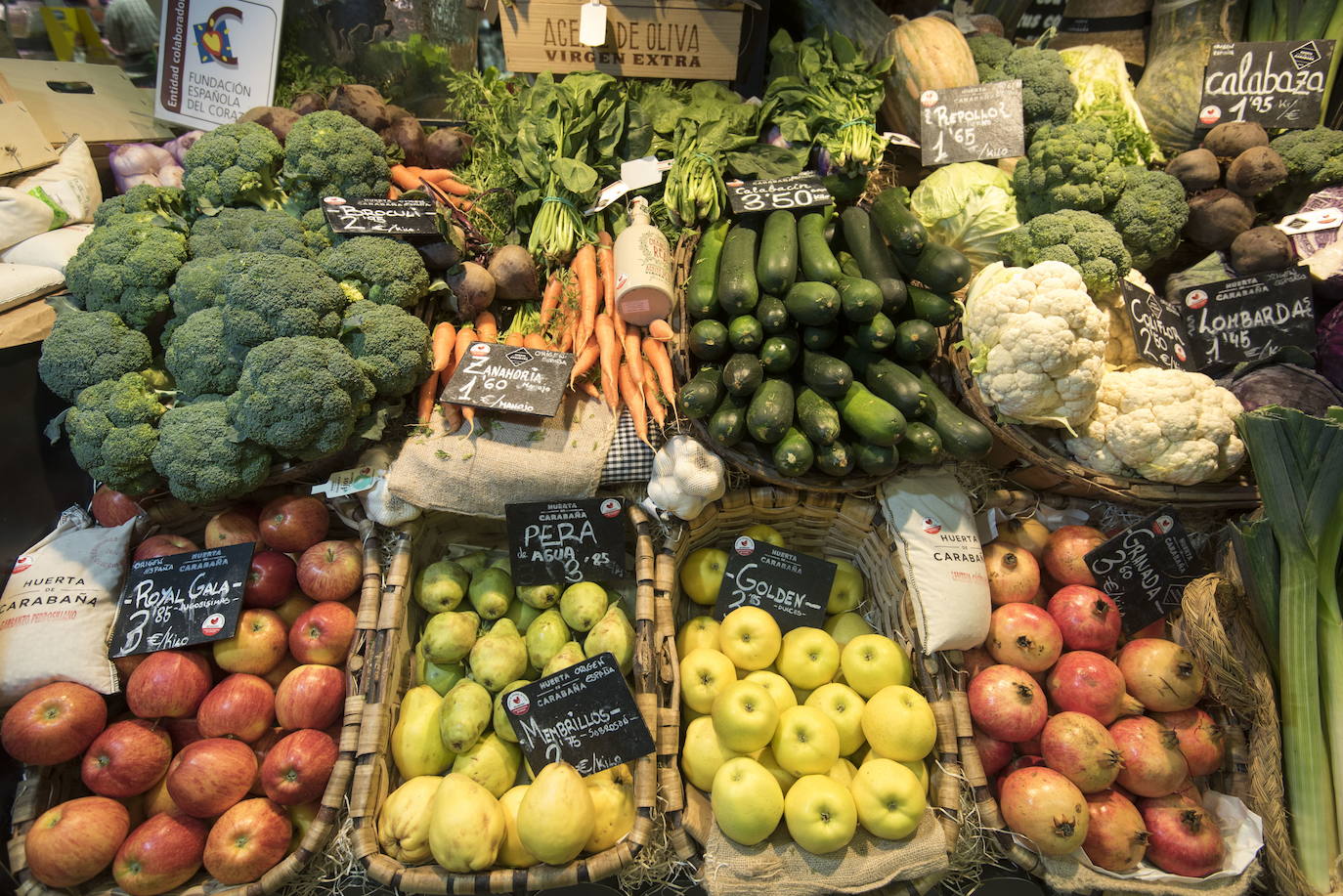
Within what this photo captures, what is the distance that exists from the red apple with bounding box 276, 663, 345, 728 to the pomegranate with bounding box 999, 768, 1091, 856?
5.23ft

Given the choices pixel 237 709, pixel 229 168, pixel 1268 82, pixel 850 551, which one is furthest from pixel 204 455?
pixel 1268 82

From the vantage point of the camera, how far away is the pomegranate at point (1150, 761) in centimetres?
152

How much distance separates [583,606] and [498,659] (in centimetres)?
24

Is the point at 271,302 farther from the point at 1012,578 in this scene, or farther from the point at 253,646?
the point at 1012,578

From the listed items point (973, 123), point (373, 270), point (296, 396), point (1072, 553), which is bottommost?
point (1072, 553)

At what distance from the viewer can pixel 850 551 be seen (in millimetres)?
1992

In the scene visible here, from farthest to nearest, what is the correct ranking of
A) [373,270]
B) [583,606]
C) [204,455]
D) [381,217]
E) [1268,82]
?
[1268,82] < [381,217] < [373,270] < [583,606] < [204,455]

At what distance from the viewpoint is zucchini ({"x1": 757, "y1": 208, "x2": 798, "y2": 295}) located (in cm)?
174

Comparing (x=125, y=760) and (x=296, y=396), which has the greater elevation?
(x=296, y=396)

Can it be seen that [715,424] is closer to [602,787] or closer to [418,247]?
[602,787]

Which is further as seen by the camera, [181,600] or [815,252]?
[815,252]

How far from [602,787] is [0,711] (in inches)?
57.5

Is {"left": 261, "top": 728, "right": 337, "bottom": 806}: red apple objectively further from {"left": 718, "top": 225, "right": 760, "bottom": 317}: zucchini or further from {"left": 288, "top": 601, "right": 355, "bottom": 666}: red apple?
{"left": 718, "top": 225, "right": 760, "bottom": 317}: zucchini

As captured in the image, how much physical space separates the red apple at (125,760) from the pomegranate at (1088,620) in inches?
86.9
